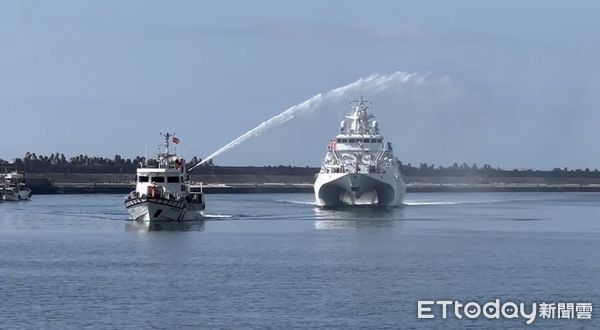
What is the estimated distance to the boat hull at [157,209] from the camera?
335 feet

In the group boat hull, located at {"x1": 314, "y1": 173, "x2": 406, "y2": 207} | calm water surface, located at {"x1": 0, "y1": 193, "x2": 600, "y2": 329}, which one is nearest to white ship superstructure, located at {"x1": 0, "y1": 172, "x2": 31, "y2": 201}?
boat hull, located at {"x1": 314, "y1": 173, "x2": 406, "y2": 207}

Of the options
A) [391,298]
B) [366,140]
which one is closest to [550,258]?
[391,298]

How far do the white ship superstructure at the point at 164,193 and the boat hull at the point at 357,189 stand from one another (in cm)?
3300

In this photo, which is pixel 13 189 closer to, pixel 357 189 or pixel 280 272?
pixel 357 189

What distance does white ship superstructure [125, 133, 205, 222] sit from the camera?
10256 centimetres

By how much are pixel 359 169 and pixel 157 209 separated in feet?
127

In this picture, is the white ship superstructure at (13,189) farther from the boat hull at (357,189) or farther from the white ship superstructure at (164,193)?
the white ship superstructure at (164,193)

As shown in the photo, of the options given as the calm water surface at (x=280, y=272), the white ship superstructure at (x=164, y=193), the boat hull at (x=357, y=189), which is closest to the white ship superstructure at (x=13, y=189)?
the boat hull at (x=357, y=189)

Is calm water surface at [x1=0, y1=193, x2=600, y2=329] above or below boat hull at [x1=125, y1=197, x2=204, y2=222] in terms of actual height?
below

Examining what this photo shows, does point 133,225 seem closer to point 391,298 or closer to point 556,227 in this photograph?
point 556,227

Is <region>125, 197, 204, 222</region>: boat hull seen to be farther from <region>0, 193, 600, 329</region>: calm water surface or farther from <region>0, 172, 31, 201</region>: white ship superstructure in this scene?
<region>0, 172, 31, 201</region>: white ship superstructure

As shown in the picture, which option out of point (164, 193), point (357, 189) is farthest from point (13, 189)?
point (164, 193)

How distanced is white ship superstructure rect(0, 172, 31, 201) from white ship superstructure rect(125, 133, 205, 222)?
75827 mm

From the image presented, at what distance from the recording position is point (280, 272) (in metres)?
70.4
